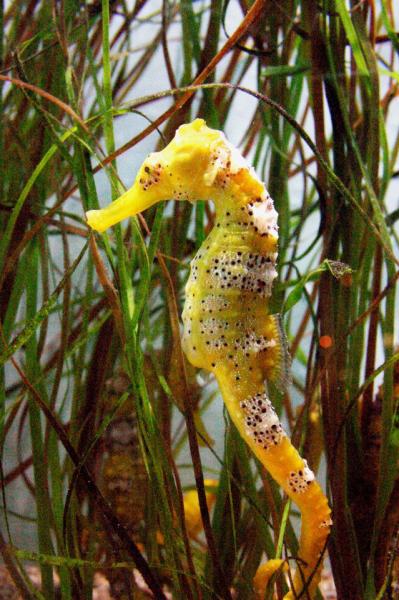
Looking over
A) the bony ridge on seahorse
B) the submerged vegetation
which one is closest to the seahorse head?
the bony ridge on seahorse

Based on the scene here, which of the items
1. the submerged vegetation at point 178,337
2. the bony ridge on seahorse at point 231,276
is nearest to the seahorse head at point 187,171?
the bony ridge on seahorse at point 231,276

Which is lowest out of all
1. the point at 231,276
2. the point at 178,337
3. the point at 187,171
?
the point at 178,337

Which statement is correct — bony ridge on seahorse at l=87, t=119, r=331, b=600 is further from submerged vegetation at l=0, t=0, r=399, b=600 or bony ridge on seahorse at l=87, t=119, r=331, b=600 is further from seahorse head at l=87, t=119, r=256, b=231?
submerged vegetation at l=0, t=0, r=399, b=600

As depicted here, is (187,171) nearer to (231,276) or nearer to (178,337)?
(231,276)

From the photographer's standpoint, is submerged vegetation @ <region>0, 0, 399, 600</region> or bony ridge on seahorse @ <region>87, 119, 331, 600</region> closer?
bony ridge on seahorse @ <region>87, 119, 331, 600</region>

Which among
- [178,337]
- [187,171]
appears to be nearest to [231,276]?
[187,171]

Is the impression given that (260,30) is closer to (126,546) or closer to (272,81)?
(272,81)

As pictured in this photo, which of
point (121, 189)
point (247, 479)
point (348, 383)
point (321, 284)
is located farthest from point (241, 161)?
point (348, 383)

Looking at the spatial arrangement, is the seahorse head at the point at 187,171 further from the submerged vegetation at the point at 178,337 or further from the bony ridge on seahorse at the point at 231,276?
the submerged vegetation at the point at 178,337
